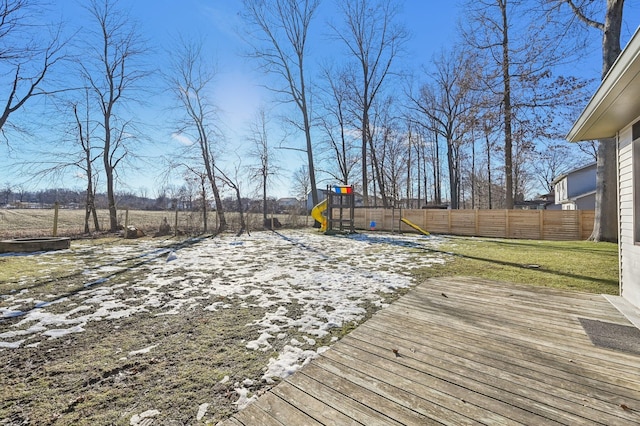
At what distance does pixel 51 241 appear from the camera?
→ 7641 mm

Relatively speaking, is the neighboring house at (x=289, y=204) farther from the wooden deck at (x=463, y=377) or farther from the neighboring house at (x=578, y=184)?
the neighboring house at (x=578, y=184)

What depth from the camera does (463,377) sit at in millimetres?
1868

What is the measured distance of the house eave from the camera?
83.8 inches

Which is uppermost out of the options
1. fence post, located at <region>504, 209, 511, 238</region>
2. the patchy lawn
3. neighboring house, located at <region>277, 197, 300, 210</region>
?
neighboring house, located at <region>277, 197, 300, 210</region>

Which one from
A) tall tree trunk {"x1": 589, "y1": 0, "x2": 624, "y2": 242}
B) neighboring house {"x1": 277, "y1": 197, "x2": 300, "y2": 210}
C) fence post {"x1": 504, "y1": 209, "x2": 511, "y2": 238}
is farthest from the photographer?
neighboring house {"x1": 277, "y1": 197, "x2": 300, "y2": 210}

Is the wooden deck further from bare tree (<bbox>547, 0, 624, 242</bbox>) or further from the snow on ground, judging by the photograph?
bare tree (<bbox>547, 0, 624, 242</bbox>)

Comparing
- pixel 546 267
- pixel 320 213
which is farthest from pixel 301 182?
pixel 546 267

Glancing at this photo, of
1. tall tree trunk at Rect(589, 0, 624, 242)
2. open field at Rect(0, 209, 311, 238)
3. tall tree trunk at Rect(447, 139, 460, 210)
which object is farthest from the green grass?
tall tree trunk at Rect(447, 139, 460, 210)

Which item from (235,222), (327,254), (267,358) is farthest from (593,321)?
(235,222)

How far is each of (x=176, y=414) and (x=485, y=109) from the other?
14.1m

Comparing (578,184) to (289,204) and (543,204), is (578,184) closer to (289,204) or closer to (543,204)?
(543,204)

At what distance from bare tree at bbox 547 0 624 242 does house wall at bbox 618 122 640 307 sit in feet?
20.5

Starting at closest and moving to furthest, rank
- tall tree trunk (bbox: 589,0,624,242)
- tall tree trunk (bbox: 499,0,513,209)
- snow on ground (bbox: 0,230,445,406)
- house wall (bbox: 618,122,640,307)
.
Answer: snow on ground (bbox: 0,230,445,406) → house wall (bbox: 618,122,640,307) → tall tree trunk (bbox: 589,0,624,242) → tall tree trunk (bbox: 499,0,513,209)

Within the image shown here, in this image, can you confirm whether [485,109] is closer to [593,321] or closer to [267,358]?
[593,321]
